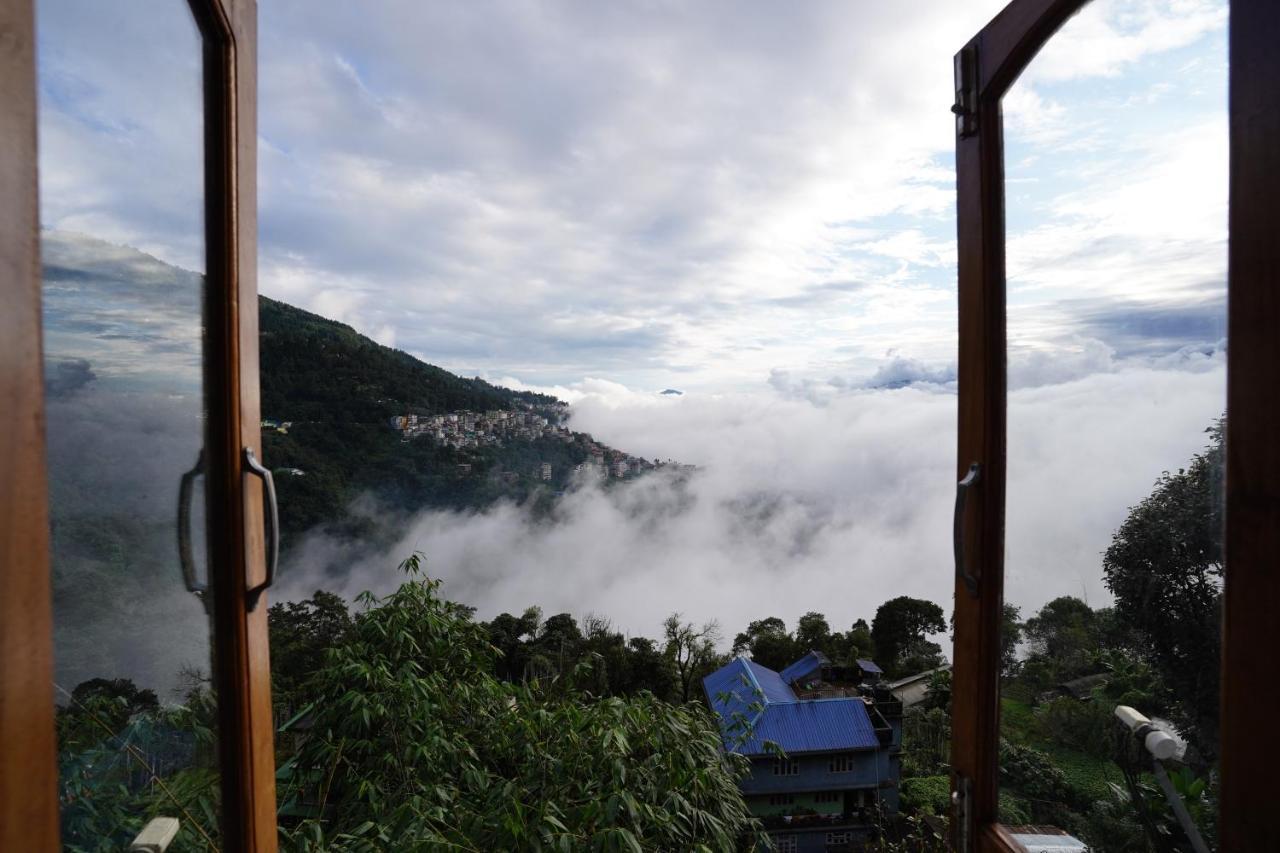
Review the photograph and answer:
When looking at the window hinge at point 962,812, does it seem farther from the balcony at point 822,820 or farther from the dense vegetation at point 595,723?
the balcony at point 822,820

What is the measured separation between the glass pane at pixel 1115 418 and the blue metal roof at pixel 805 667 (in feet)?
5.27

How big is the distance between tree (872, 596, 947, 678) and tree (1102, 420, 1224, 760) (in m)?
1.98

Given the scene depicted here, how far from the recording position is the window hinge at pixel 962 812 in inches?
39.2

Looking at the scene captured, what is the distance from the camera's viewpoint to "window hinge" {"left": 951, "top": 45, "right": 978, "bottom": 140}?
3.35 feet

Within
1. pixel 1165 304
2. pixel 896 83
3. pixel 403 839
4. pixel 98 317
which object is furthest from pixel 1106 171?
pixel 403 839

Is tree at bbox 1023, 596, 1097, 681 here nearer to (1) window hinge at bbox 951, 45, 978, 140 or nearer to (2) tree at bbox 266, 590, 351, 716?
(1) window hinge at bbox 951, 45, 978, 140

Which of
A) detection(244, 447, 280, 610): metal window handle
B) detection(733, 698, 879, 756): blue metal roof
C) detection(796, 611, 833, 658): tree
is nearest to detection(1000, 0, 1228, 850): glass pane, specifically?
detection(244, 447, 280, 610): metal window handle

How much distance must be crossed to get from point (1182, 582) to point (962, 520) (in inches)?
10.8

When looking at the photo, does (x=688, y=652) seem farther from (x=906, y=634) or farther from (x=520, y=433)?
(x=520, y=433)

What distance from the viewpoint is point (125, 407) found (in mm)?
719

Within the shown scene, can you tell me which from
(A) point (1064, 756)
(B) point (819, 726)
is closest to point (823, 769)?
(B) point (819, 726)

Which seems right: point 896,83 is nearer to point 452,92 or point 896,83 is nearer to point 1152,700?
point 452,92

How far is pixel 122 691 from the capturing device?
698 mm

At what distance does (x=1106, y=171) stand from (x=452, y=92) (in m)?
2.13
